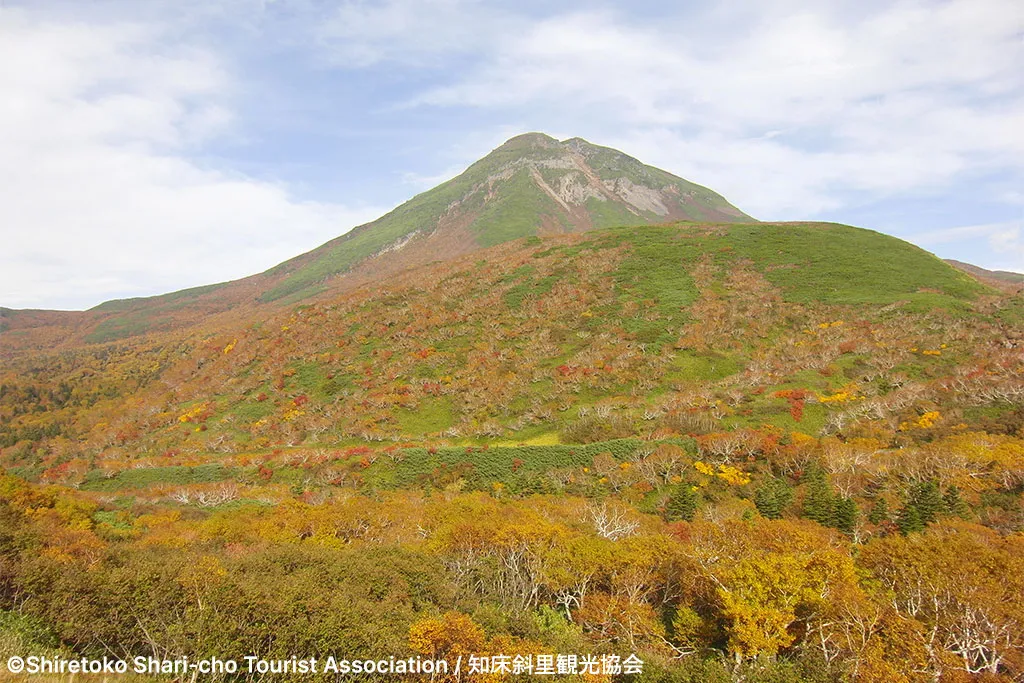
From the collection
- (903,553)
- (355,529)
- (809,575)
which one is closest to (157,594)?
(355,529)

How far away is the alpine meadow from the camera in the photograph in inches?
573

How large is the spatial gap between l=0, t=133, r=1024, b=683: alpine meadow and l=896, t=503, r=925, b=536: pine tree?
8.4 inches

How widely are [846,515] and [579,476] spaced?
16332 millimetres

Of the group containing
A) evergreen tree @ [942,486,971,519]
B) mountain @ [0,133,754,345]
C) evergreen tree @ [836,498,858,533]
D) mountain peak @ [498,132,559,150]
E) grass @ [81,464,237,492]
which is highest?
mountain peak @ [498,132,559,150]

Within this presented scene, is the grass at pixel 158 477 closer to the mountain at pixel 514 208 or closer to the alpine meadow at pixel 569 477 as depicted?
the alpine meadow at pixel 569 477

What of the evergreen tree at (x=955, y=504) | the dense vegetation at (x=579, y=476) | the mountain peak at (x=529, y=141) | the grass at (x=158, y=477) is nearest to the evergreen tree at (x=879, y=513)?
the dense vegetation at (x=579, y=476)

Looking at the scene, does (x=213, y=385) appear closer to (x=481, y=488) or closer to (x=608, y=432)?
(x=481, y=488)

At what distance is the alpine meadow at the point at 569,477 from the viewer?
1455cm

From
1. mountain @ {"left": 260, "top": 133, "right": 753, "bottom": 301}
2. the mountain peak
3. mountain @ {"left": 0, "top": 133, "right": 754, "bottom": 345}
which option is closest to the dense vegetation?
mountain @ {"left": 0, "top": 133, "right": 754, "bottom": 345}

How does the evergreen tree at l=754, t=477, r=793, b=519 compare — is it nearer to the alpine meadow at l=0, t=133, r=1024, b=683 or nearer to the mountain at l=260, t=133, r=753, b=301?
the alpine meadow at l=0, t=133, r=1024, b=683

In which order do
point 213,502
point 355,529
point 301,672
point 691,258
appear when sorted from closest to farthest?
point 301,672 < point 355,529 < point 213,502 < point 691,258

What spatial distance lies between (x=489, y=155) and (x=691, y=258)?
5511 inches

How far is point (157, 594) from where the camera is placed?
51.2 feet

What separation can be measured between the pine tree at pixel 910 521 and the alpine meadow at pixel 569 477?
213 millimetres
